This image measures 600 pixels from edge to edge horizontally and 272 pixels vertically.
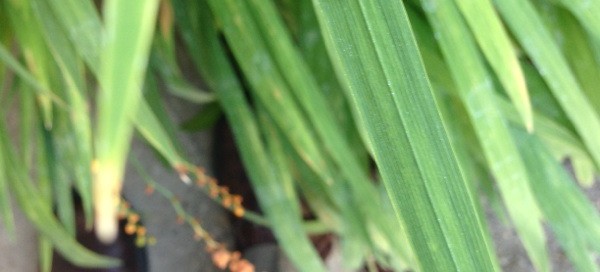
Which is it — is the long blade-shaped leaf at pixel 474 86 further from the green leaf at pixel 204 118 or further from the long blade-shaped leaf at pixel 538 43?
the green leaf at pixel 204 118

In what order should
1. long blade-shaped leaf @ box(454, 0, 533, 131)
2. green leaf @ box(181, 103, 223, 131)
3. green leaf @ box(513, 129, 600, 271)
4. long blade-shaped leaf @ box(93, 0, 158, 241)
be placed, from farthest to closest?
green leaf @ box(181, 103, 223, 131), green leaf @ box(513, 129, 600, 271), long blade-shaped leaf @ box(454, 0, 533, 131), long blade-shaped leaf @ box(93, 0, 158, 241)

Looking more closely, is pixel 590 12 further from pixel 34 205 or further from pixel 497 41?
pixel 34 205

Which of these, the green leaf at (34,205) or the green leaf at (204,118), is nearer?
the green leaf at (34,205)

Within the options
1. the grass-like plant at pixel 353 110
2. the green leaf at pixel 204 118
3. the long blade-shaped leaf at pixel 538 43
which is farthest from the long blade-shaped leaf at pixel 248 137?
the long blade-shaped leaf at pixel 538 43

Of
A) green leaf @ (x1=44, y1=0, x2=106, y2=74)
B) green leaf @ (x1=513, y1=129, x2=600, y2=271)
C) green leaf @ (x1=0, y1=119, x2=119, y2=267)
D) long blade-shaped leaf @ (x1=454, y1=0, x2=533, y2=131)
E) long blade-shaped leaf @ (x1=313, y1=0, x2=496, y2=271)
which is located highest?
long blade-shaped leaf @ (x1=313, y1=0, x2=496, y2=271)

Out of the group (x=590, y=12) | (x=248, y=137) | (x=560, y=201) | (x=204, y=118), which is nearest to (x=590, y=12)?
(x=590, y=12)

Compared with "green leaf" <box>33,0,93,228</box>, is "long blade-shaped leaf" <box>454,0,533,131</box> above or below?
above

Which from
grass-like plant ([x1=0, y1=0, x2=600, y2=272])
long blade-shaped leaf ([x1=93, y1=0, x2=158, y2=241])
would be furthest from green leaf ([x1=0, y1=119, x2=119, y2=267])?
long blade-shaped leaf ([x1=93, y1=0, x2=158, y2=241])

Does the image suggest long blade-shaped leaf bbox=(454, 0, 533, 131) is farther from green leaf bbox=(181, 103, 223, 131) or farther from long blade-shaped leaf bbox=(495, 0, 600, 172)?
green leaf bbox=(181, 103, 223, 131)
